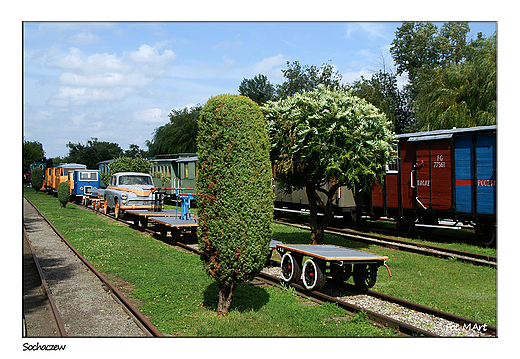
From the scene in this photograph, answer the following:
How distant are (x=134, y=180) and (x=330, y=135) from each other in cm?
1356

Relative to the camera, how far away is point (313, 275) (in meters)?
8.55

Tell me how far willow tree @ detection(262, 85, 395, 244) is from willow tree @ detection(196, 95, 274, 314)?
5.20 m

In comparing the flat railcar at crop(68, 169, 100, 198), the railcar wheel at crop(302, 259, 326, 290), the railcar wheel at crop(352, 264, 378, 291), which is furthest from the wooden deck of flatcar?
the flat railcar at crop(68, 169, 100, 198)

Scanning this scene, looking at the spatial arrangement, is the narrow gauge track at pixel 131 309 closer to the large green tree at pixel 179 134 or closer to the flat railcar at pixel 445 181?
the flat railcar at pixel 445 181

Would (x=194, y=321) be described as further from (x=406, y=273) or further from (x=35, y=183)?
(x=35, y=183)

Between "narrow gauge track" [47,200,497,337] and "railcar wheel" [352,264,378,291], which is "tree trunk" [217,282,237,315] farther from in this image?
"railcar wheel" [352,264,378,291]

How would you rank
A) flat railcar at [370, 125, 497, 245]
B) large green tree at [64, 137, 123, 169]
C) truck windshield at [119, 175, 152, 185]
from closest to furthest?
1. flat railcar at [370, 125, 497, 245]
2. truck windshield at [119, 175, 152, 185]
3. large green tree at [64, 137, 123, 169]

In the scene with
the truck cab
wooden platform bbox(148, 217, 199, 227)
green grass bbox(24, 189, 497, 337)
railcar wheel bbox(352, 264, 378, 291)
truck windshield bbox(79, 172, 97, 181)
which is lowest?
green grass bbox(24, 189, 497, 337)

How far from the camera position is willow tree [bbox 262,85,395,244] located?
12.0 metres

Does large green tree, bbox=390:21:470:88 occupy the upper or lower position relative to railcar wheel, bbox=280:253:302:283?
upper

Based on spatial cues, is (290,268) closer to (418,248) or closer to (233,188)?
(233,188)

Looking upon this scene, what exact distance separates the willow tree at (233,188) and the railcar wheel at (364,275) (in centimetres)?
269

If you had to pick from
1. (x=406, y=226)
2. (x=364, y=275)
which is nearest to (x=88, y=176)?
(x=406, y=226)

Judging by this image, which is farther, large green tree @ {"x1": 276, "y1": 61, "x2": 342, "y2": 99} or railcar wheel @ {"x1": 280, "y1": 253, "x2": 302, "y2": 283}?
large green tree @ {"x1": 276, "y1": 61, "x2": 342, "y2": 99}
